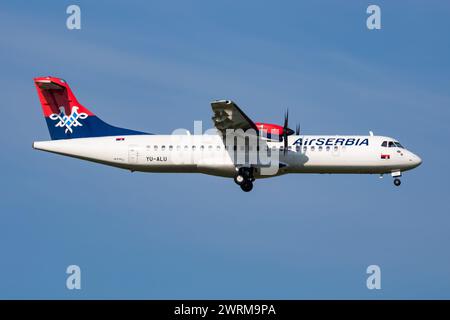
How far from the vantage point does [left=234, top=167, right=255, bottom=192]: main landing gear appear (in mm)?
37781

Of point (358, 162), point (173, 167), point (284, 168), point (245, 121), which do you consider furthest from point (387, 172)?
point (173, 167)

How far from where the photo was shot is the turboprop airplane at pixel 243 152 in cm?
3772

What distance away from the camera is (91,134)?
39.1m

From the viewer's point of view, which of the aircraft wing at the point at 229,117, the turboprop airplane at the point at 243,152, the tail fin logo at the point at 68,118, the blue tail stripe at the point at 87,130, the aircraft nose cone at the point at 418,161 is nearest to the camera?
the aircraft wing at the point at 229,117

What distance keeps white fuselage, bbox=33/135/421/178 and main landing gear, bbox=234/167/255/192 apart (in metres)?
0.31

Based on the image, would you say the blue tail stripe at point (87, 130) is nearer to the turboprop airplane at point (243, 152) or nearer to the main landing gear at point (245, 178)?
the turboprop airplane at point (243, 152)

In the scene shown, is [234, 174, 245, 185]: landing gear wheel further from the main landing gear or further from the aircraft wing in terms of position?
the aircraft wing

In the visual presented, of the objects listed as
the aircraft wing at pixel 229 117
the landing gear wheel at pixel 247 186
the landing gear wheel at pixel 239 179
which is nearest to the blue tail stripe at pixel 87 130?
the aircraft wing at pixel 229 117

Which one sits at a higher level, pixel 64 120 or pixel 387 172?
pixel 64 120

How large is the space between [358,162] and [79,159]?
518 inches

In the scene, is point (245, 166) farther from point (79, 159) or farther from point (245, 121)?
point (79, 159)

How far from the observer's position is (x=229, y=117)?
36.2m

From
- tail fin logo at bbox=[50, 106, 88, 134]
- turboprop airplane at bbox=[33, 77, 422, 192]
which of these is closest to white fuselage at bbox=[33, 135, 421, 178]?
turboprop airplane at bbox=[33, 77, 422, 192]

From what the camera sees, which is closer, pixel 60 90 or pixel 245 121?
pixel 245 121
